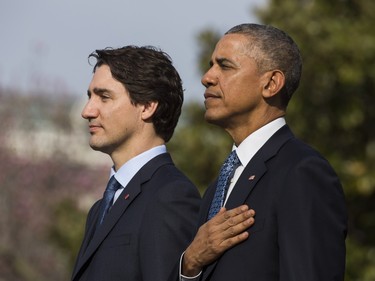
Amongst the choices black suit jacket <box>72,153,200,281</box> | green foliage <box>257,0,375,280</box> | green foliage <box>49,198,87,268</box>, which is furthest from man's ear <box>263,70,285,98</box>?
green foliage <box>49,198,87,268</box>

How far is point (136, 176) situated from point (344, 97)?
9011 mm

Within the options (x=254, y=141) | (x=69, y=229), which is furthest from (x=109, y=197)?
(x=69, y=229)

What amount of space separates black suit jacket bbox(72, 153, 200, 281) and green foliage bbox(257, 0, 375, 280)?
813cm

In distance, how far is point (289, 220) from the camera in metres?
4.75

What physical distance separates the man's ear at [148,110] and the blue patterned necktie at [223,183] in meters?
1.03

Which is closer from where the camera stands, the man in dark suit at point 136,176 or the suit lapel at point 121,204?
the man in dark suit at point 136,176

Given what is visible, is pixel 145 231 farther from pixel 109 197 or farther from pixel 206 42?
pixel 206 42

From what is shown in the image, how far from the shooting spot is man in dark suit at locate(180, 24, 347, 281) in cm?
470

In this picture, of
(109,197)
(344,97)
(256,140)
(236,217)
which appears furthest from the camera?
(344,97)

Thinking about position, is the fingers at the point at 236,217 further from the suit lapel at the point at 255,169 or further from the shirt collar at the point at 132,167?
the shirt collar at the point at 132,167

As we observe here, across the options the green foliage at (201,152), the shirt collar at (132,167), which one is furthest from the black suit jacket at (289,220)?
the green foliage at (201,152)

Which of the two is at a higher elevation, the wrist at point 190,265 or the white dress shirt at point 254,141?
the white dress shirt at point 254,141

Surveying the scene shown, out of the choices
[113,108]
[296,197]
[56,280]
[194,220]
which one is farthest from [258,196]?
[56,280]

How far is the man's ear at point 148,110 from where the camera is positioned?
20.5ft
